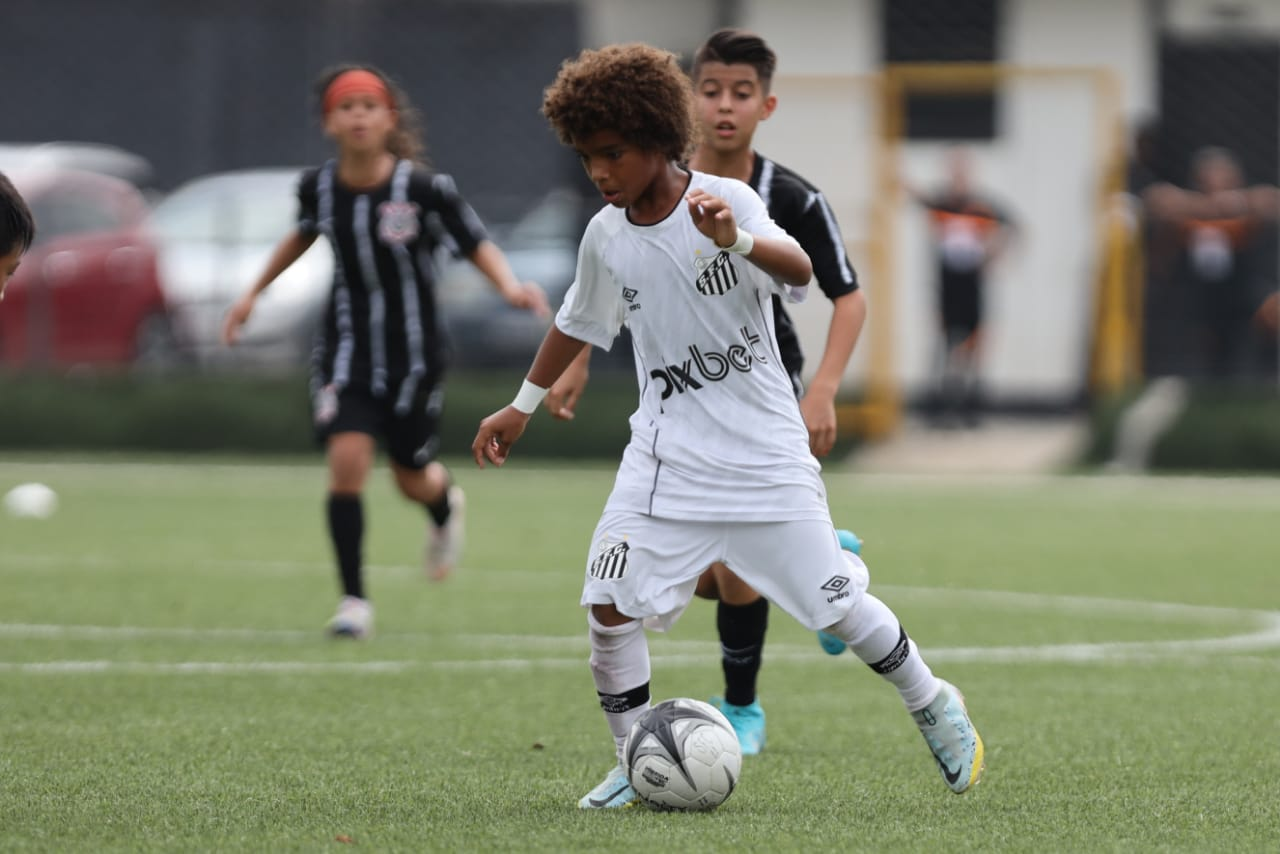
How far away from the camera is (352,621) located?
25.3ft

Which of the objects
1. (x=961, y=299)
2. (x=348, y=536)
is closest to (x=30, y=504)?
(x=348, y=536)

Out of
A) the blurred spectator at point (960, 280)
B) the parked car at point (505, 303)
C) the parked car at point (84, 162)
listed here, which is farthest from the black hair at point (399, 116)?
the parked car at point (84, 162)

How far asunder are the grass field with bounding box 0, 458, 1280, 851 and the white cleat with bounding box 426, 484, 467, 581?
0.12m

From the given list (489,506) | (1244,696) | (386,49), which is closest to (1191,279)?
(489,506)

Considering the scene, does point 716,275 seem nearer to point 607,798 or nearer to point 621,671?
point 621,671

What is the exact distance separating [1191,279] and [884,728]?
13.2 metres

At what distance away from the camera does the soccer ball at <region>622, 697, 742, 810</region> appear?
467 cm

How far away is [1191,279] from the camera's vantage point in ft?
60.0

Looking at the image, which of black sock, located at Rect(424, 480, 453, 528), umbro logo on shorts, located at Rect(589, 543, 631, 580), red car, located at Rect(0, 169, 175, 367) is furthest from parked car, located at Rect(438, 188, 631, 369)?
umbro logo on shorts, located at Rect(589, 543, 631, 580)

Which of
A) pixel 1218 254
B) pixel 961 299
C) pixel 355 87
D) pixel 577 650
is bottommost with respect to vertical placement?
pixel 961 299

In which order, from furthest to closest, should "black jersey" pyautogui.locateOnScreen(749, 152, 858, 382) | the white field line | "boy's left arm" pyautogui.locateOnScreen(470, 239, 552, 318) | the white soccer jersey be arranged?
1. "boy's left arm" pyautogui.locateOnScreen(470, 239, 552, 318)
2. the white field line
3. "black jersey" pyautogui.locateOnScreen(749, 152, 858, 382)
4. the white soccer jersey

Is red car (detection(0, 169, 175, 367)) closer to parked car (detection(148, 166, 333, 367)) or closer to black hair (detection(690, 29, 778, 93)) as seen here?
parked car (detection(148, 166, 333, 367))

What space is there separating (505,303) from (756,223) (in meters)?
13.6

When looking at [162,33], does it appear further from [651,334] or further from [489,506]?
[651,334]
